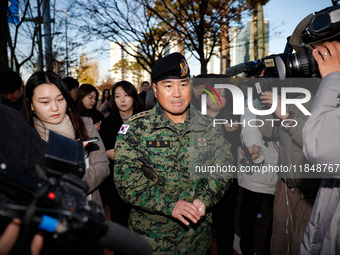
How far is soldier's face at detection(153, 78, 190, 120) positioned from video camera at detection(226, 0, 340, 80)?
0.50 m

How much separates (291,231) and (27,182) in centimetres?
226

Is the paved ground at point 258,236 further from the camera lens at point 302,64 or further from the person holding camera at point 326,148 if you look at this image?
the camera lens at point 302,64

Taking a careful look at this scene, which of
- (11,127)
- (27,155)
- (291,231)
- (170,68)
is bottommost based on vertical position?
(291,231)

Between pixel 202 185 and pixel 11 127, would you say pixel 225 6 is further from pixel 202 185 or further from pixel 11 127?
pixel 11 127

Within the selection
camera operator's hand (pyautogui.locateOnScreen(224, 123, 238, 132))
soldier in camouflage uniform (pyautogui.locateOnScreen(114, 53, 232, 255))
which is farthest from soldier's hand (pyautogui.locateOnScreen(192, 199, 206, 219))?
camera operator's hand (pyautogui.locateOnScreen(224, 123, 238, 132))

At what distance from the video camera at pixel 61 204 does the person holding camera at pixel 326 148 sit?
97 cm

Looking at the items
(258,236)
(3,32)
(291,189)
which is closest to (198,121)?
(291,189)

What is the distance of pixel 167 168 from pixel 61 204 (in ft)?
3.82

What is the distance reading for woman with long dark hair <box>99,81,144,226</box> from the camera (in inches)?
127

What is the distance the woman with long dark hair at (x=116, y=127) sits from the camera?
3.23 m

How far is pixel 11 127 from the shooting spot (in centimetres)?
109

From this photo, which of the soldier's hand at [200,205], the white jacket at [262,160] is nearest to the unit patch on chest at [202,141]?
the soldier's hand at [200,205]

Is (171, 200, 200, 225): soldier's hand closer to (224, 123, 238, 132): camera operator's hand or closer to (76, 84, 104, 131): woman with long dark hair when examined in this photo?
(224, 123, 238, 132): camera operator's hand

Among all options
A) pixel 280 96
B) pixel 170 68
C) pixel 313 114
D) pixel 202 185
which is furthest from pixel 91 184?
pixel 280 96
